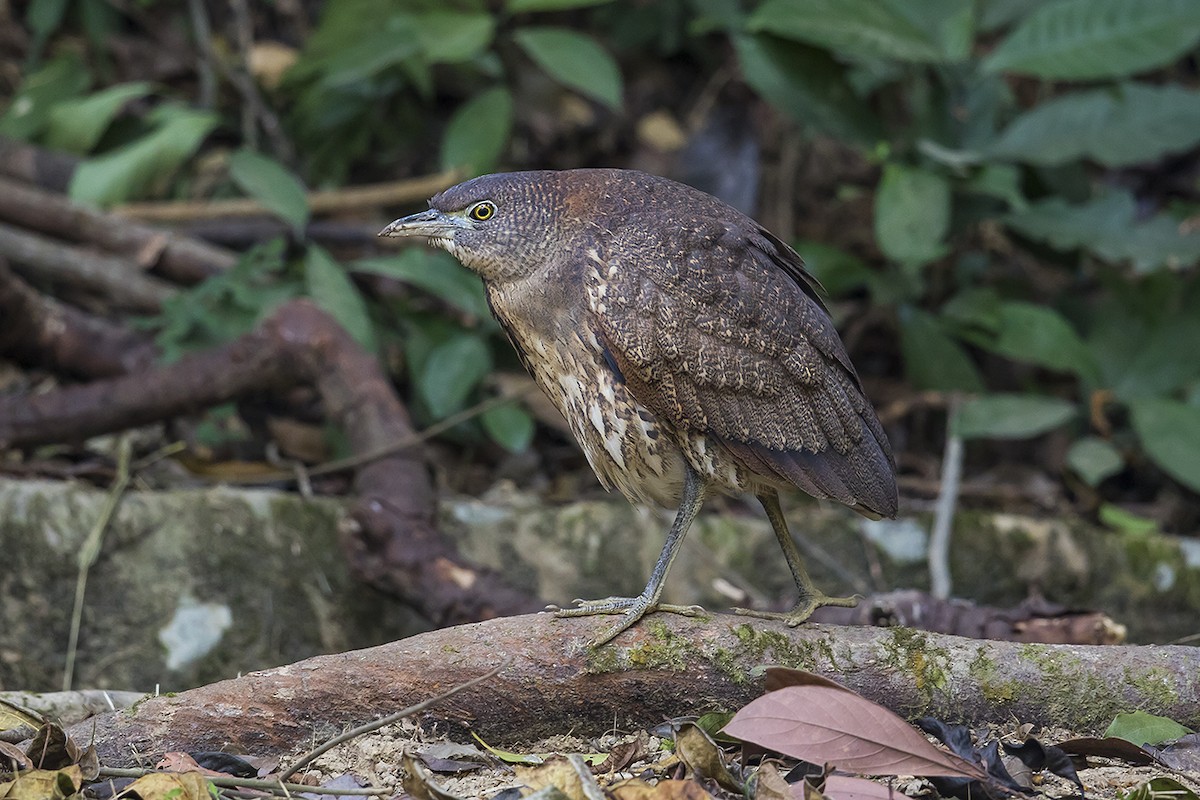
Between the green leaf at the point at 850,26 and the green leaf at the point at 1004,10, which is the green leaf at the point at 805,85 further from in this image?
the green leaf at the point at 1004,10

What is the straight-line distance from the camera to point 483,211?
3717 millimetres

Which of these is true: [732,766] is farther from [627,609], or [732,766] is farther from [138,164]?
[138,164]

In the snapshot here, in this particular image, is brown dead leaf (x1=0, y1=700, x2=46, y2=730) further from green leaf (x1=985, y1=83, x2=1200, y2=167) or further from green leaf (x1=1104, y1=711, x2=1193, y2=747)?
green leaf (x1=985, y1=83, x2=1200, y2=167)

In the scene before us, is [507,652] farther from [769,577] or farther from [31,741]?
[769,577]

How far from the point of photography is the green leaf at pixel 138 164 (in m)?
6.46

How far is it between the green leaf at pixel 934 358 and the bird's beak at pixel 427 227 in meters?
3.46

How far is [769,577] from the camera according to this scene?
555cm

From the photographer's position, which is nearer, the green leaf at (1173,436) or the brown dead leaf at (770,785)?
the brown dead leaf at (770,785)

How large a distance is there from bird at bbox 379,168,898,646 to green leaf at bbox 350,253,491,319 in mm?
2077

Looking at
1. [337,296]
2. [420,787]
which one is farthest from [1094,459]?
[420,787]

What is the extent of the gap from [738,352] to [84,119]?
4.74 meters

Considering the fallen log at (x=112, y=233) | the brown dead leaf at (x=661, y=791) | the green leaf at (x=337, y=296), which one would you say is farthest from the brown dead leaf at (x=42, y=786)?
the fallen log at (x=112, y=233)

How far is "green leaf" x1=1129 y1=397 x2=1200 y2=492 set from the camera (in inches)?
230

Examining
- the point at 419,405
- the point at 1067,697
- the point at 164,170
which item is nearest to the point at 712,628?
the point at 1067,697
